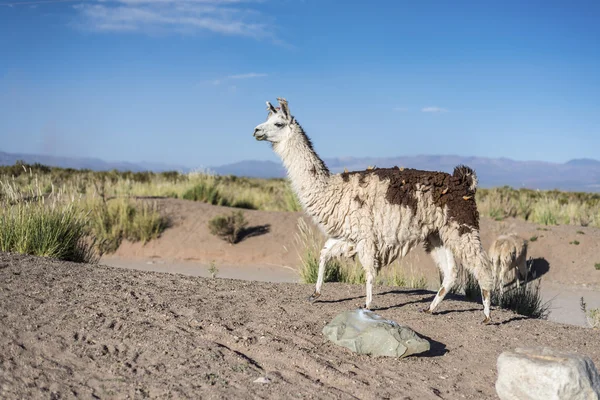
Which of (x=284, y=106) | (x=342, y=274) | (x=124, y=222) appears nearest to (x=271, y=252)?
(x=124, y=222)

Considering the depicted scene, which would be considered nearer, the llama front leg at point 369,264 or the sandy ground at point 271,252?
the llama front leg at point 369,264

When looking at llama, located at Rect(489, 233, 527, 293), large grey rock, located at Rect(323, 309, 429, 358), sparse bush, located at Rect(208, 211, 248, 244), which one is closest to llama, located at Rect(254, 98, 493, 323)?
large grey rock, located at Rect(323, 309, 429, 358)

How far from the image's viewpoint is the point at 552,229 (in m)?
21.3

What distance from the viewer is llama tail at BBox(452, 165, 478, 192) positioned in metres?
8.79

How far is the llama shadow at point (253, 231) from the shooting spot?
21094mm

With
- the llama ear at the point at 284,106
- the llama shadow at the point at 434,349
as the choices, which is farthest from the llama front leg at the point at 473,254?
the llama ear at the point at 284,106

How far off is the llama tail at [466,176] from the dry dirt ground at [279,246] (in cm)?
963

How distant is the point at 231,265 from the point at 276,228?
2477 millimetres

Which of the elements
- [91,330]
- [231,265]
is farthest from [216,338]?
[231,265]

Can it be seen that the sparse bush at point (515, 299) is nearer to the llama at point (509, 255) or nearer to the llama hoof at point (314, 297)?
the llama hoof at point (314, 297)

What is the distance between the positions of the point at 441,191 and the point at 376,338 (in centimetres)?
254

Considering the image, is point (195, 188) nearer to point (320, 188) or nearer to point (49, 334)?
point (320, 188)

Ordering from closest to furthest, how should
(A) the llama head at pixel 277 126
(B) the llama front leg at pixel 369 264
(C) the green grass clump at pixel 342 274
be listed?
(B) the llama front leg at pixel 369 264 < (A) the llama head at pixel 277 126 < (C) the green grass clump at pixel 342 274

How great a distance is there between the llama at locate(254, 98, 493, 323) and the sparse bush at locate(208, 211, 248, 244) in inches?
473
